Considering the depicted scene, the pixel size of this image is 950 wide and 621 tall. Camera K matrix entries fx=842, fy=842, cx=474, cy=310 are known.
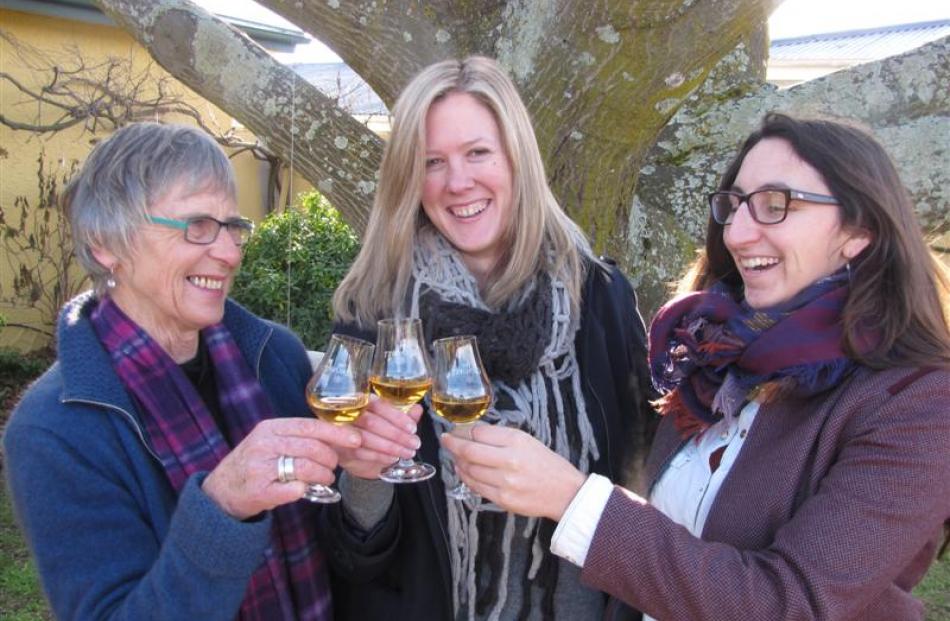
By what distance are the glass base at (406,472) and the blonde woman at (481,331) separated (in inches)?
6.0

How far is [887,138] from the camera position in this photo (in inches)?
137

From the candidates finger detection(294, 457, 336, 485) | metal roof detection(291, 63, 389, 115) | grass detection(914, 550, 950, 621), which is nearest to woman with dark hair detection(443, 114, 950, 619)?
finger detection(294, 457, 336, 485)

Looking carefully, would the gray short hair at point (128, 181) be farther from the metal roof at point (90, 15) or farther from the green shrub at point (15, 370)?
the green shrub at point (15, 370)

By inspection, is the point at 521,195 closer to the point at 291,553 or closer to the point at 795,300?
the point at 795,300

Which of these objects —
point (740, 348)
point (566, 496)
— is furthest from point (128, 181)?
point (740, 348)

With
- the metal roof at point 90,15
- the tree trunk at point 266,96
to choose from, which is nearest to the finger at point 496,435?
the tree trunk at point 266,96

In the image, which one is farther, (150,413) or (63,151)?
(63,151)

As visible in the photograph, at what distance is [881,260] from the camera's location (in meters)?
1.85

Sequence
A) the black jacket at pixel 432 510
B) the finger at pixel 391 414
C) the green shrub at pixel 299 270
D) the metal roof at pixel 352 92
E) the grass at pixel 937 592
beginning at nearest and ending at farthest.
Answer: the finger at pixel 391 414, the black jacket at pixel 432 510, the grass at pixel 937 592, the green shrub at pixel 299 270, the metal roof at pixel 352 92

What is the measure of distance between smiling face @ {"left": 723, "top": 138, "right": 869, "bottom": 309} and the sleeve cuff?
2.01 ft

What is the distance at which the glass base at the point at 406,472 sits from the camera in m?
2.01

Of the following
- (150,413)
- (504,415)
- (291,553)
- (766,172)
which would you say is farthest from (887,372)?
(150,413)

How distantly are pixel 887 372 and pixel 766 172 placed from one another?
0.53 meters

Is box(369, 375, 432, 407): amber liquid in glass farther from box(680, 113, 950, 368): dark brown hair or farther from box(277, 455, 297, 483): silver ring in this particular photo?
box(680, 113, 950, 368): dark brown hair
